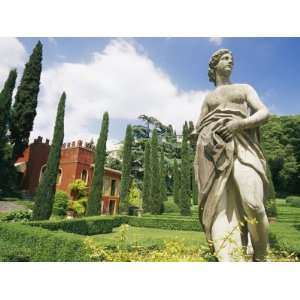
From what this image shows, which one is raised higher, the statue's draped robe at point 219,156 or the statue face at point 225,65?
the statue face at point 225,65

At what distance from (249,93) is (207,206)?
1198 mm

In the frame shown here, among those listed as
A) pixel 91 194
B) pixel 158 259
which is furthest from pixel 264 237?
pixel 91 194

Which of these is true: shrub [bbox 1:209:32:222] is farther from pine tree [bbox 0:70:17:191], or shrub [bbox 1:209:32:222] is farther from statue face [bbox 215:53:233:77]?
statue face [bbox 215:53:233:77]

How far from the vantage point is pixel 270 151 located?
3078 cm

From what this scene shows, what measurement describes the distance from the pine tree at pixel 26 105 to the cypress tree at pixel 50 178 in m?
7.34

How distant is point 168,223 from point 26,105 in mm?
16482

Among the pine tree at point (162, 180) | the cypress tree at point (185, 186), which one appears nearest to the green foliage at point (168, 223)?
the cypress tree at point (185, 186)

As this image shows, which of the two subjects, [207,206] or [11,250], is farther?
[11,250]

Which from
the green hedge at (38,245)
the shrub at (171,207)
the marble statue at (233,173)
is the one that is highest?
the shrub at (171,207)

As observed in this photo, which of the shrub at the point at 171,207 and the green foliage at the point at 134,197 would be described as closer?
the green foliage at the point at 134,197

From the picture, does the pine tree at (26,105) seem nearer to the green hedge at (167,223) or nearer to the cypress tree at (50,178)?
the cypress tree at (50,178)

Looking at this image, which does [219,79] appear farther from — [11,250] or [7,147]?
[7,147]

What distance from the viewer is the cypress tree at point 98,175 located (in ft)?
64.5

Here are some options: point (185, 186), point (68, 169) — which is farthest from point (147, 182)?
point (68, 169)
